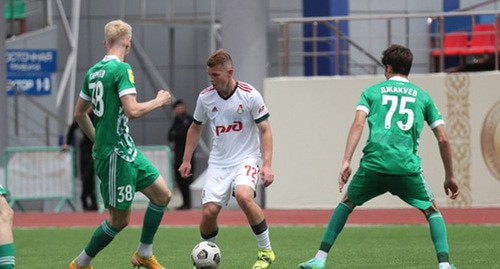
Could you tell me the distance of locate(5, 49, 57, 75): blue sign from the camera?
98.2 ft

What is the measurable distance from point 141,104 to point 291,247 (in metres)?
4.97

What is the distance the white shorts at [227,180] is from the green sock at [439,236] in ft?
5.75

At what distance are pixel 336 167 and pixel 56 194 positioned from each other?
5688 mm

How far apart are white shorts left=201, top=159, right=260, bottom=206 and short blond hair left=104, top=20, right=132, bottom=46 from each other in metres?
1.68

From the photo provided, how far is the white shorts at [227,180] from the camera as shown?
11398mm

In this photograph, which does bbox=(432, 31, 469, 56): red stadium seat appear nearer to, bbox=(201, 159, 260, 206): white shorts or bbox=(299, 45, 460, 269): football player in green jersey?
bbox=(201, 159, 260, 206): white shorts

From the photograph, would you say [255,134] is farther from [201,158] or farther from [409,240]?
[201,158]

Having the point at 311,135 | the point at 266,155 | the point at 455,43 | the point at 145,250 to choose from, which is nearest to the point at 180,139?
the point at 311,135

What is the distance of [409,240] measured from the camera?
50.8ft

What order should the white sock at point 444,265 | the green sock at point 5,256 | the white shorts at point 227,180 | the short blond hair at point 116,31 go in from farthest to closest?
1. the white shorts at point 227,180
2. the short blond hair at point 116,31
3. the white sock at point 444,265
4. the green sock at point 5,256

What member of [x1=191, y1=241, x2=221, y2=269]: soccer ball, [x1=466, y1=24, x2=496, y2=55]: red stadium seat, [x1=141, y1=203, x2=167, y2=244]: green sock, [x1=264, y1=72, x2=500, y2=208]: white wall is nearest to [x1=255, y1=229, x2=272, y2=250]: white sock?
[x1=191, y1=241, x2=221, y2=269]: soccer ball

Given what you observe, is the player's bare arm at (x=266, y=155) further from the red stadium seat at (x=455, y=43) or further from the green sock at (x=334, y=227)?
the red stadium seat at (x=455, y=43)

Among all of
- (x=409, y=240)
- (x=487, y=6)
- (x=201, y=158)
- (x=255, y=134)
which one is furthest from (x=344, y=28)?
(x=255, y=134)

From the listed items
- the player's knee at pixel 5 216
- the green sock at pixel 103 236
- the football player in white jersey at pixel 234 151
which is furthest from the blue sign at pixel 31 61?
the player's knee at pixel 5 216
